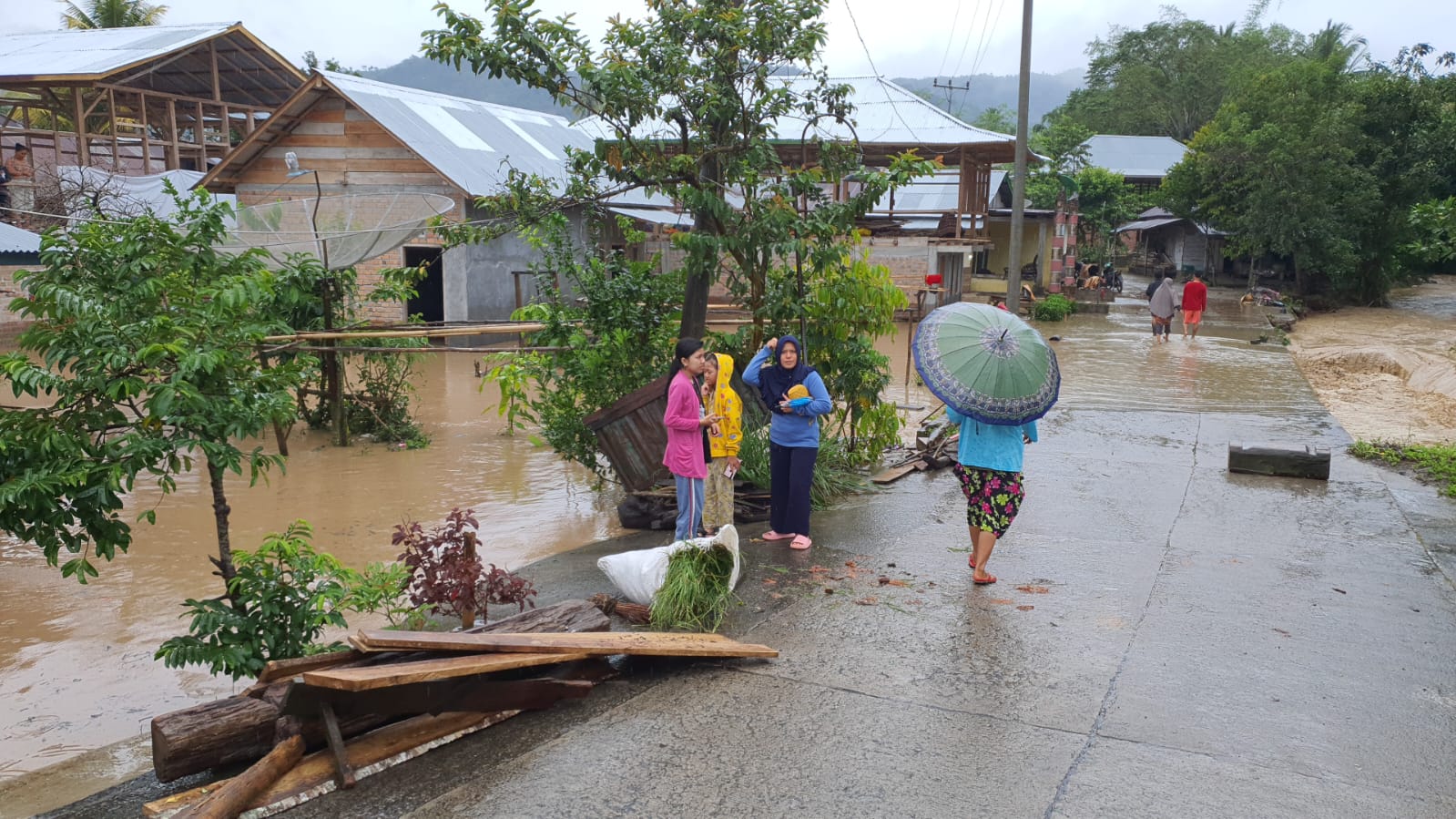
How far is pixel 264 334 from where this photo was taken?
479 centimetres

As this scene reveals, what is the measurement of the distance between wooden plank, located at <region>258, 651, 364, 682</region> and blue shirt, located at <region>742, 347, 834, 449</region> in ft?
10.7

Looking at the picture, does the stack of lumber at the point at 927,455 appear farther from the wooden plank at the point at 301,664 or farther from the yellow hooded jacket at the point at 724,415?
the wooden plank at the point at 301,664

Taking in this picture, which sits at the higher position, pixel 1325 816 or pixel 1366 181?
pixel 1366 181

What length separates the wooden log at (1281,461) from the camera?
30.1ft

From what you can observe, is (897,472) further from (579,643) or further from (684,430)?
(579,643)

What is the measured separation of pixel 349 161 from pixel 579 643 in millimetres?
17393

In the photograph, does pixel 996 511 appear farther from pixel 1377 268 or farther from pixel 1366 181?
pixel 1377 268

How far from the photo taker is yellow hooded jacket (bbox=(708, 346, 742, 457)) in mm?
6773

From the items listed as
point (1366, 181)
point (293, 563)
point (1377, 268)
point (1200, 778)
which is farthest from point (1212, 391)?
point (1377, 268)

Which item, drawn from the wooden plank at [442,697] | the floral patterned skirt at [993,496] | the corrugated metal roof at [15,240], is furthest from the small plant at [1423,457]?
the corrugated metal roof at [15,240]

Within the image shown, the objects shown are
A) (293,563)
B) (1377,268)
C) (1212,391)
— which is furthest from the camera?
(1377,268)

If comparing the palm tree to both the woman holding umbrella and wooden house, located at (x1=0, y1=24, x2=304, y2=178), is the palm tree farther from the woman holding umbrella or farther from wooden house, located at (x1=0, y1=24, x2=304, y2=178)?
the woman holding umbrella

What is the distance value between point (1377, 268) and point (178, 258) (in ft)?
110

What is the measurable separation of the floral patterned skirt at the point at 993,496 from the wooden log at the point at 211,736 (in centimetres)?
389
